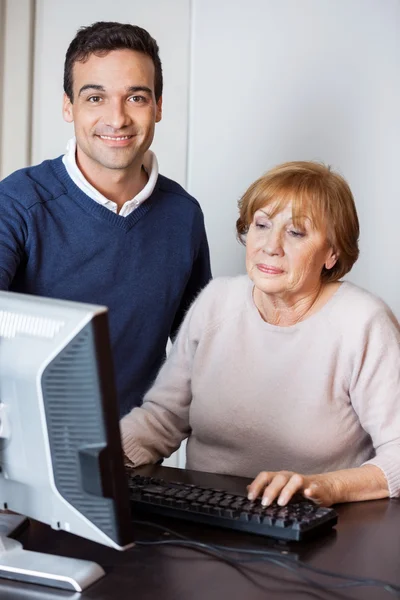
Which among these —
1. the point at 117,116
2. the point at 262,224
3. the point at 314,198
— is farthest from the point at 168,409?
the point at 117,116

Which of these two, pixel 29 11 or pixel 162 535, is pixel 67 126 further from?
pixel 162 535

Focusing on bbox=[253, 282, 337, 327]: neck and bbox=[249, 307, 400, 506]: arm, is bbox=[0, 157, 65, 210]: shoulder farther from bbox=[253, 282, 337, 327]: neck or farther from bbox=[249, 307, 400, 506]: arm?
bbox=[249, 307, 400, 506]: arm

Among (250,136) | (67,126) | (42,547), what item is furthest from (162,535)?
(67,126)

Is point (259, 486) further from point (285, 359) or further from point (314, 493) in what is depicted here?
point (285, 359)

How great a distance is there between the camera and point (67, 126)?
10.8 ft

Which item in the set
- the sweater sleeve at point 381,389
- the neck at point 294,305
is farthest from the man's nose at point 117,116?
the sweater sleeve at point 381,389

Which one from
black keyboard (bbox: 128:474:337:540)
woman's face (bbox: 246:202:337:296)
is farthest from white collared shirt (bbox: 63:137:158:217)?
black keyboard (bbox: 128:474:337:540)

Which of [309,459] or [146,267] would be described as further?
[146,267]

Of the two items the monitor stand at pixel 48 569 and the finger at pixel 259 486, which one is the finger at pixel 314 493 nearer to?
the finger at pixel 259 486

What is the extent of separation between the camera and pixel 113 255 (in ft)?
7.79

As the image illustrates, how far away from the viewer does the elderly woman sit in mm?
1891

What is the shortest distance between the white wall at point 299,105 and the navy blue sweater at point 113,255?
1.90 ft

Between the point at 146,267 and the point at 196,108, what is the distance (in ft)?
2.98

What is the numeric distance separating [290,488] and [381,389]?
408mm
